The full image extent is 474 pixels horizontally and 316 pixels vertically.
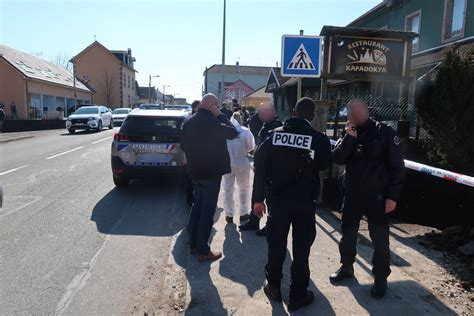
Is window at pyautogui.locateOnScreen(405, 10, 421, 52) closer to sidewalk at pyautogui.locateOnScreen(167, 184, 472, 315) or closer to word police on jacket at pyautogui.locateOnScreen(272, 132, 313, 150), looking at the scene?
sidewalk at pyautogui.locateOnScreen(167, 184, 472, 315)

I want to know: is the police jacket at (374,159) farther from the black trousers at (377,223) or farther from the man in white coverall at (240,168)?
the man in white coverall at (240,168)

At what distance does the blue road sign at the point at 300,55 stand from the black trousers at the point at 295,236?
3201 millimetres

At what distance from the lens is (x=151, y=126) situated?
779 centimetres

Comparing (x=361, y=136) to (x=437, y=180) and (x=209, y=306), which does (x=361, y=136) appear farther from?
(x=437, y=180)

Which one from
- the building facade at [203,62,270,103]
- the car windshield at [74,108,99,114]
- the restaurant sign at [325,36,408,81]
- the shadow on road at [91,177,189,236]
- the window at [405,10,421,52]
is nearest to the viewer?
the shadow on road at [91,177,189,236]

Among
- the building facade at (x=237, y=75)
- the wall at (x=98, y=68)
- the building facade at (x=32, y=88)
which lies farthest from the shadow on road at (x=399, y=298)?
the building facade at (x=237, y=75)

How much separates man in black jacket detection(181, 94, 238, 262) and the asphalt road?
2.03 ft

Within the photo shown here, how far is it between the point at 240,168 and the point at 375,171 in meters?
2.51

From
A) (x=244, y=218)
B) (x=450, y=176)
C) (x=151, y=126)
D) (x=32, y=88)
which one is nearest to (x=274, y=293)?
(x=244, y=218)

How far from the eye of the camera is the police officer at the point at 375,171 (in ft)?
11.6

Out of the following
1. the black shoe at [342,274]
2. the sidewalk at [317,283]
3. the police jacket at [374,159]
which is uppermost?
the police jacket at [374,159]

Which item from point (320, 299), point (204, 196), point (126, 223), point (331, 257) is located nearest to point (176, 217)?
point (126, 223)

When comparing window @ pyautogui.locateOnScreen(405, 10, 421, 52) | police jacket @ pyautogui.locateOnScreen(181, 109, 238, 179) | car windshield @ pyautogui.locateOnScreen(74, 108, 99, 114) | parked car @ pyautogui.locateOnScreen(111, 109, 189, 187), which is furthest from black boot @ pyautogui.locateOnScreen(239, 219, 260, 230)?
car windshield @ pyautogui.locateOnScreen(74, 108, 99, 114)

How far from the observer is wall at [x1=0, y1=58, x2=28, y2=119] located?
32469 millimetres
